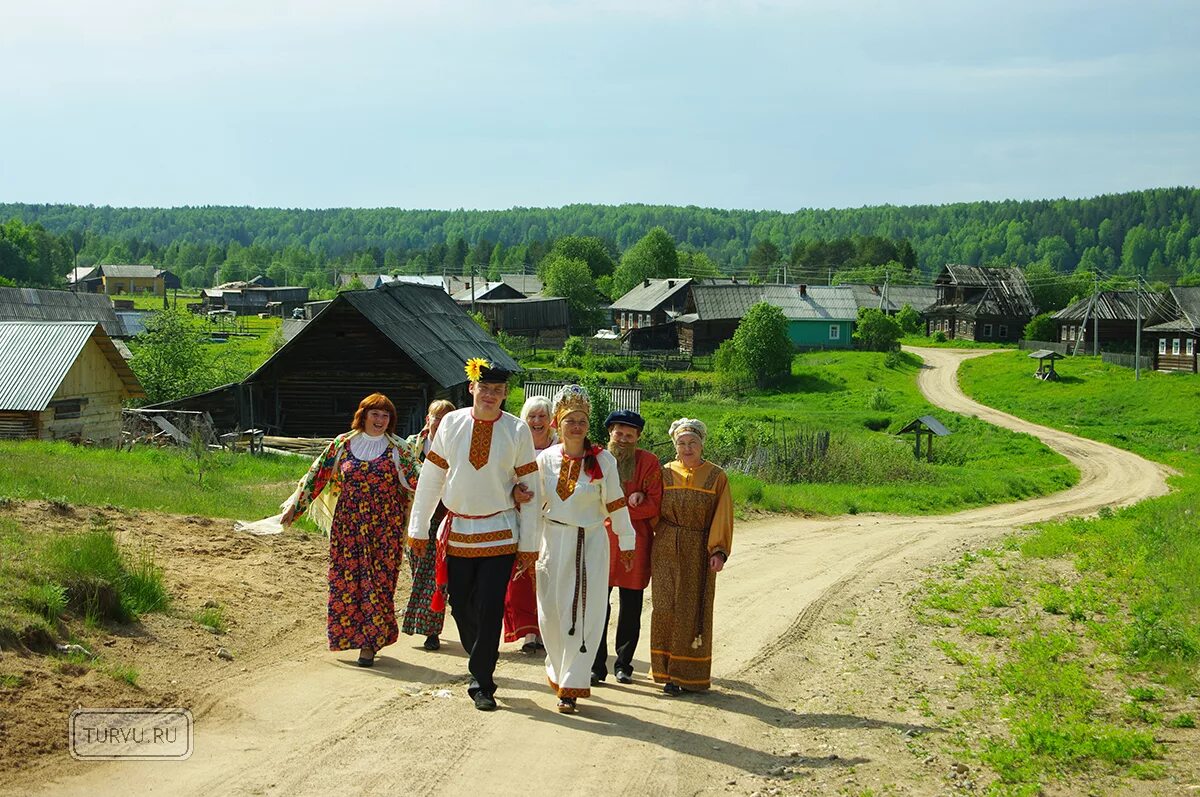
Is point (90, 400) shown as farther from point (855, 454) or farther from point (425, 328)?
point (855, 454)

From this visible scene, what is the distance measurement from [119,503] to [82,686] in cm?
687

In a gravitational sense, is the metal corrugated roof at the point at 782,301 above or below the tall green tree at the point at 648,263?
below

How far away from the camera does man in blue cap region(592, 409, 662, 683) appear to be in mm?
8445

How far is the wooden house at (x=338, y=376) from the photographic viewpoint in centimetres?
2988

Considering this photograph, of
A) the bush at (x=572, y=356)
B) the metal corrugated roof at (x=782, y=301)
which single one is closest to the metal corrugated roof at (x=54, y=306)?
the bush at (x=572, y=356)

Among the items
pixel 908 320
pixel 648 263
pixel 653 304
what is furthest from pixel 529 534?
pixel 648 263

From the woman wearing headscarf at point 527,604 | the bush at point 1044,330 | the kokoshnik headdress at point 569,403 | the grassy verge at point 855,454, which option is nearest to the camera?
the kokoshnik headdress at point 569,403

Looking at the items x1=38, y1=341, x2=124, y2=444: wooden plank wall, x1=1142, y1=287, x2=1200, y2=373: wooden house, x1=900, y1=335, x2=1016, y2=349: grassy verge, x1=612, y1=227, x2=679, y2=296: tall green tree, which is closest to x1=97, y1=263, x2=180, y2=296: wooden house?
Answer: x1=612, y1=227, x2=679, y2=296: tall green tree

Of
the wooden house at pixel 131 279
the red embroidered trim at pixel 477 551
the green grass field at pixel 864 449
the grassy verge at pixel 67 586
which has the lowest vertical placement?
the green grass field at pixel 864 449

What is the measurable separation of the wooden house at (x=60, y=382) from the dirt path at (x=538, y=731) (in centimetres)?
2152

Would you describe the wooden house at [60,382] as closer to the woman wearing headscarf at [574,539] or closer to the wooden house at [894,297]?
the woman wearing headscarf at [574,539]

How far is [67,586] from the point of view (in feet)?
27.0

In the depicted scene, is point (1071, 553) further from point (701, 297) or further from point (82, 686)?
point (701, 297)

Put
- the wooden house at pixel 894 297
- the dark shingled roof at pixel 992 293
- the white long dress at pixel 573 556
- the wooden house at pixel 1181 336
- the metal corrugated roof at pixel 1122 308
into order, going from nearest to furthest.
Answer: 1. the white long dress at pixel 573 556
2. the wooden house at pixel 1181 336
3. the metal corrugated roof at pixel 1122 308
4. the dark shingled roof at pixel 992 293
5. the wooden house at pixel 894 297
